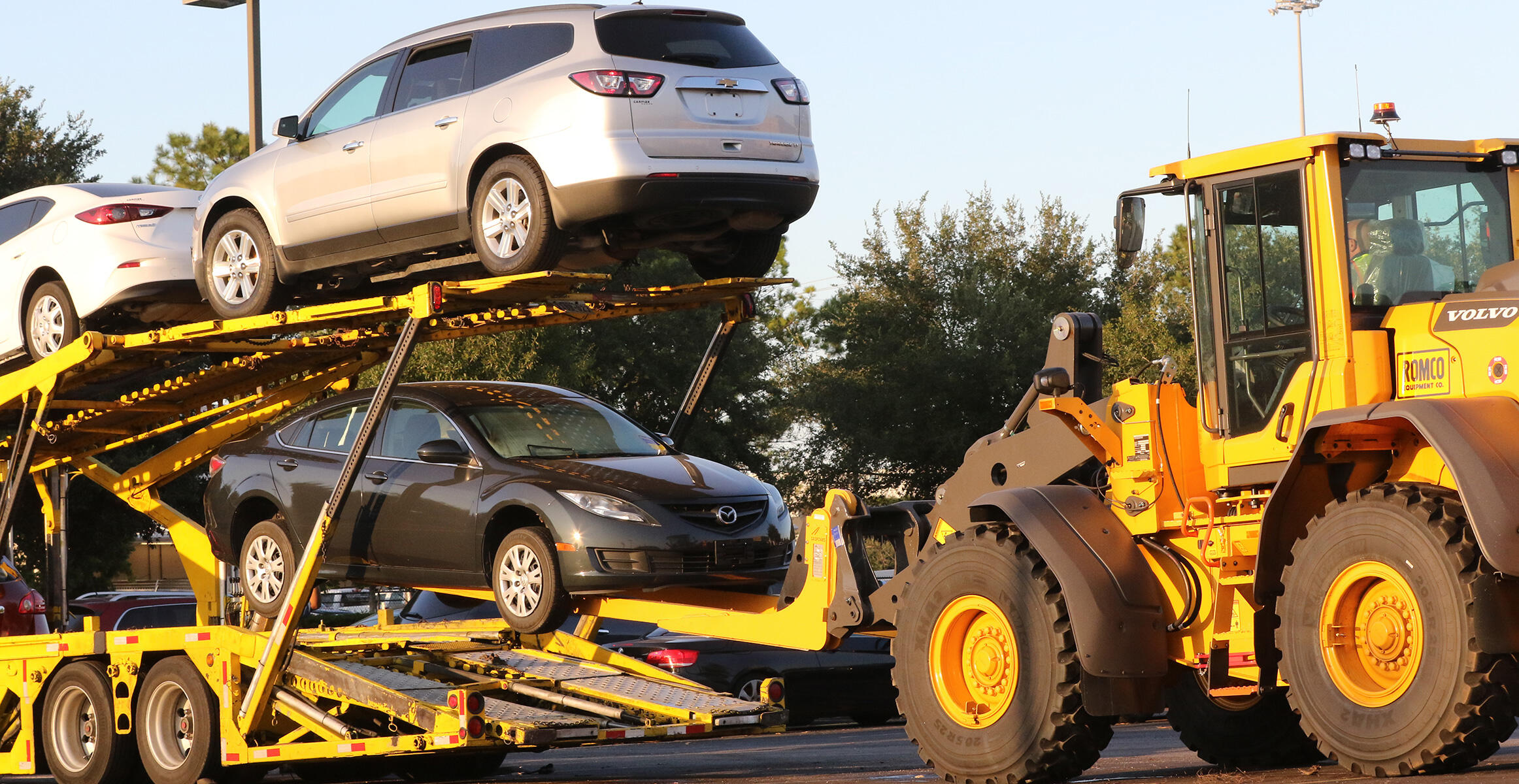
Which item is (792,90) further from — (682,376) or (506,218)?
(682,376)

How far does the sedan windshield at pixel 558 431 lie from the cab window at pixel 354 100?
1.91m

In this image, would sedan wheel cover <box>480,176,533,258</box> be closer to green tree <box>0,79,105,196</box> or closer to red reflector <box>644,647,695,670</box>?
red reflector <box>644,647,695,670</box>

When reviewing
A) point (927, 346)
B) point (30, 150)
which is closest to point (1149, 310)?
point (927, 346)

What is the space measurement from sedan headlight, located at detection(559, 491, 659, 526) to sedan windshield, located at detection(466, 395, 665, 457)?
2.57 feet

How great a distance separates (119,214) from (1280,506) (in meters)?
8.19

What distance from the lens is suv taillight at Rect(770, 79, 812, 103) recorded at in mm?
9828

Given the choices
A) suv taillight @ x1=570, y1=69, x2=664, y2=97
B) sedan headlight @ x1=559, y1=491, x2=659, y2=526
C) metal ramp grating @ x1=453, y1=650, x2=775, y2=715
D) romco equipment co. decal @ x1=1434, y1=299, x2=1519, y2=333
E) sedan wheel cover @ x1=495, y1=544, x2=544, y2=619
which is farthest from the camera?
sedan wheel cover @ x1=495, y1=544, x2=544, y2=619

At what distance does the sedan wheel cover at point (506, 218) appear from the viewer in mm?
9484

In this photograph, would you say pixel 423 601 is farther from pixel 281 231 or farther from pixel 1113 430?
pixel 1113 430

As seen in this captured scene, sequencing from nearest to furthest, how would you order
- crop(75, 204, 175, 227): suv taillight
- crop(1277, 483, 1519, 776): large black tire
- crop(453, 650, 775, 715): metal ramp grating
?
1. crop(1277, 483, 1519, 776): large black tire
2. crop(453, 650, 775, 715): metal ramp grating
3. crop(75, 204, 175, 227): suv taillight

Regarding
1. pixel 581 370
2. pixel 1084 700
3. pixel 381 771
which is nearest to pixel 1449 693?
pixel 1084 700

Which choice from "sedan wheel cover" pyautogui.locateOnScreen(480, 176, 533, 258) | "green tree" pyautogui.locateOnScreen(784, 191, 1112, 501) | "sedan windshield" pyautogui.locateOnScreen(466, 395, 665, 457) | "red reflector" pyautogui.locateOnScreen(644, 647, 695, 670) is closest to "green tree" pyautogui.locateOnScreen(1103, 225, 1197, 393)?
"green tree" pyautogui.locateOnScreen(784, 191, 1112, 501)

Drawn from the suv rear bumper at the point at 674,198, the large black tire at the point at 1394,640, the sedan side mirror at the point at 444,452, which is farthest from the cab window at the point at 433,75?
the large black tire at the point at 1394,640

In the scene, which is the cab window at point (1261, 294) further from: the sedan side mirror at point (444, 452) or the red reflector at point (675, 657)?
the red reflector at point (675, 657)
